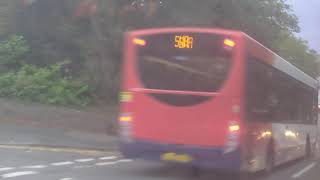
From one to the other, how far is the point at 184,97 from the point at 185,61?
28.7 inches

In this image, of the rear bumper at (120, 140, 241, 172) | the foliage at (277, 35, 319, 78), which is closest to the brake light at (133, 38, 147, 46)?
the rear bumper at (120, 140, 241, 172)

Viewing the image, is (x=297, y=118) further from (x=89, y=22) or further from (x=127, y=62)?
(x=89, y=22)

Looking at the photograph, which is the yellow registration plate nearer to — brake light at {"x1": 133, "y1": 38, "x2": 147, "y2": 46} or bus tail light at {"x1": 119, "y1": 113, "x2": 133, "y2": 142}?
bus tail light at {"x1": 119, "y1": 113, "x2": 133, "y2": 142}

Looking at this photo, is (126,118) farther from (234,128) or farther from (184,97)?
(234,128)

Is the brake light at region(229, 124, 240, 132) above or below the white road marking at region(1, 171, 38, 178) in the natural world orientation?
above

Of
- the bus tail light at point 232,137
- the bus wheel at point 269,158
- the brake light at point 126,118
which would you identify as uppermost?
the brake light at point 126,118

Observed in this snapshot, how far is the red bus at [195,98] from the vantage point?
13172 mm

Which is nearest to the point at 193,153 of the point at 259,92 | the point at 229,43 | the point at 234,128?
the point at 234,128

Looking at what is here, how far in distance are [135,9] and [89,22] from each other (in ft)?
10.1

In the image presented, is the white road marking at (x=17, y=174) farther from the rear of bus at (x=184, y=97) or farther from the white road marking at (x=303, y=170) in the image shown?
the white road marking at (x=303, y=170)

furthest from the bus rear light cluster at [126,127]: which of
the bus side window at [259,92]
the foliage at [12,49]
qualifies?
the foliage at [12,49]

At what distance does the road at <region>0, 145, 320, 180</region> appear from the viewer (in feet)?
44.8

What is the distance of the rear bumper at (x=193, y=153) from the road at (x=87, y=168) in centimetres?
56

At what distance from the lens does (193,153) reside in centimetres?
1335
